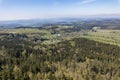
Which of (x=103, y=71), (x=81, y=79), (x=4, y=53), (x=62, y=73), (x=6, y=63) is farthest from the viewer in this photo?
(x=4, y=53)

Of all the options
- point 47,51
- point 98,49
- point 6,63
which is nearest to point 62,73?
point 6,63

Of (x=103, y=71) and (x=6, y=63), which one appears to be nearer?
(x=103, y=71)

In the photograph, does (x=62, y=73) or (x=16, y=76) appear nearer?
(x=16, y=76)

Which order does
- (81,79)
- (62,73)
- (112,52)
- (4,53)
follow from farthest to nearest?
(112,52), (4,53), (62,73), (81,79)

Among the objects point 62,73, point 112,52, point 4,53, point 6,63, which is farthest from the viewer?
point 112,52

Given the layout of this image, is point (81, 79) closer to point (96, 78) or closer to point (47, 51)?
point (96, 78)

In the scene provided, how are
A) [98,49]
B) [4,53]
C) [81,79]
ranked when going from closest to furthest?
[81,79]
[4,53]
[98,49]

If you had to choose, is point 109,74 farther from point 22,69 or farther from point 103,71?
point 22,69

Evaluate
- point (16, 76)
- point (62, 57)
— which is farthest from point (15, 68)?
point (62, 57)

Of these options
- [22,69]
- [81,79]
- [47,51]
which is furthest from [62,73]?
[47,51]
